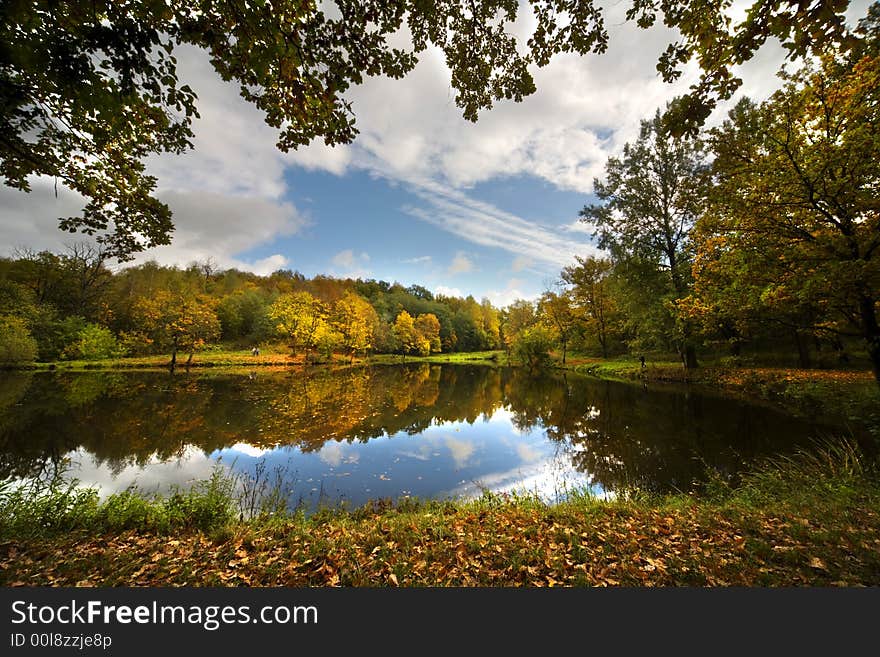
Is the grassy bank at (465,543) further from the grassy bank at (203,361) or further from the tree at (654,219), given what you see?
the grassy bank at (203,361)

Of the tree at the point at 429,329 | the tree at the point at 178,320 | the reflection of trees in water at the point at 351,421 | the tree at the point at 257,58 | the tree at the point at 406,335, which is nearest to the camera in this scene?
the tree at the point at 257,58

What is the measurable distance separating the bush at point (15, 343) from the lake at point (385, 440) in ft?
35.1

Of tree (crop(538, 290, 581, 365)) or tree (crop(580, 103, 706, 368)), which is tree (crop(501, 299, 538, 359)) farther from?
tree (crop(580, 103, 706, 368))

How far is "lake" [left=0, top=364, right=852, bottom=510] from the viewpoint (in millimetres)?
6945

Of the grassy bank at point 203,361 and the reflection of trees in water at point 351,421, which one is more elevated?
the grassy bank at point 203,361

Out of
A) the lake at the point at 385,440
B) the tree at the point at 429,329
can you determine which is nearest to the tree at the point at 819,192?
the lake at the point at 385,440

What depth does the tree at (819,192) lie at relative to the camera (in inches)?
243

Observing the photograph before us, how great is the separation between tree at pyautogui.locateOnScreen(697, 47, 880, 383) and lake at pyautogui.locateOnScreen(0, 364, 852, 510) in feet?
11.4

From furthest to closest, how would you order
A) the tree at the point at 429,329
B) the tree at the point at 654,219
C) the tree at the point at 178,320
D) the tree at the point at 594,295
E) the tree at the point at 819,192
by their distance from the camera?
the tree at the point at 429,329 < the tree at the point at 594,295 < the tree at the point at 178,320 < the tree at the point at 654,219 < the tree at the point at 819,192

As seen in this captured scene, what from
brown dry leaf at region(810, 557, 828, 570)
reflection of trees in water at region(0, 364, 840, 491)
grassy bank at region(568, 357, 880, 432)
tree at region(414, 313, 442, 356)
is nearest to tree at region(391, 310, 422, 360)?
tree at region(414, 313, 442, 356)

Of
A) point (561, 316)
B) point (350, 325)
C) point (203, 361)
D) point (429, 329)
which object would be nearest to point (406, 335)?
point (429, 329)

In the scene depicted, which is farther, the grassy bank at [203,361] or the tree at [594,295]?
the tree at [594,295]

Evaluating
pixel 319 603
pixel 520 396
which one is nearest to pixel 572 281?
pixel 520 396

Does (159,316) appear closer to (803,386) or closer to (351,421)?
(351,421)
